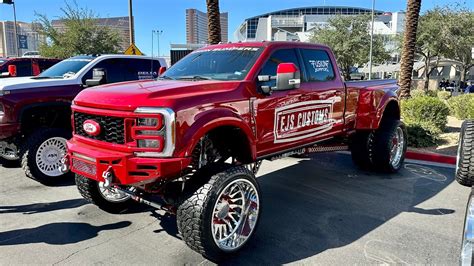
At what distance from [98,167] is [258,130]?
1689mm

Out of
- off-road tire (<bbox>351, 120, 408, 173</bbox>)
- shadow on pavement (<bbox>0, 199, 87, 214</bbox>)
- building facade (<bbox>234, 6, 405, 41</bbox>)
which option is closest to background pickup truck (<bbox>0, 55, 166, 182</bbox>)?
shadow on pavement (<bbox>0, 199, 87, 214</bbox>)

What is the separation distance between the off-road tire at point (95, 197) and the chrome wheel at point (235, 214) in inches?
67.7

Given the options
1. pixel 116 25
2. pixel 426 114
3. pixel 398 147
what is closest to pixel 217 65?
pixel 398 147

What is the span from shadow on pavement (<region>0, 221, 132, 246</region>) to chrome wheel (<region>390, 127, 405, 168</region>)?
4682 mm

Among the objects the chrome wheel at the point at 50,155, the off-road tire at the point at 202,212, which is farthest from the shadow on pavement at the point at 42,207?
the off-road tire at the point at 202,212

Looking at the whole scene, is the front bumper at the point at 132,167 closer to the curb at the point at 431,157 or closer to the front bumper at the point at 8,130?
the front bumper at the point at 8,130

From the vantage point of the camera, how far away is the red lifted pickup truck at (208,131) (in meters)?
3.31

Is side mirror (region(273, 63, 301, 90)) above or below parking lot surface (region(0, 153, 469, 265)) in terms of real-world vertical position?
above

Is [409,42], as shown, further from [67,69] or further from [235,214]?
[235,214]

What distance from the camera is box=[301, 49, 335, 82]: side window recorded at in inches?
203

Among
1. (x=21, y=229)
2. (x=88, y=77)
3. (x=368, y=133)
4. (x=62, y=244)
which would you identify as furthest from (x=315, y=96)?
(x=88, y=77)

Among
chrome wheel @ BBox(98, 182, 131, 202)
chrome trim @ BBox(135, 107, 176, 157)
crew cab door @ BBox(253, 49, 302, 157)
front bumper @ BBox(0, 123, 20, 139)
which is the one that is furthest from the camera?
front bumper @ BBox(0, 123, 20, 139)

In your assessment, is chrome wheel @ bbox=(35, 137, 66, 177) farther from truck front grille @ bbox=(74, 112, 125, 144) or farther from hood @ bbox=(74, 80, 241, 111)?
truck front grille @ bbox=(74, 112, 125, 144)

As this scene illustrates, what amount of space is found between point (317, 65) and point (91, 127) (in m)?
3.16
